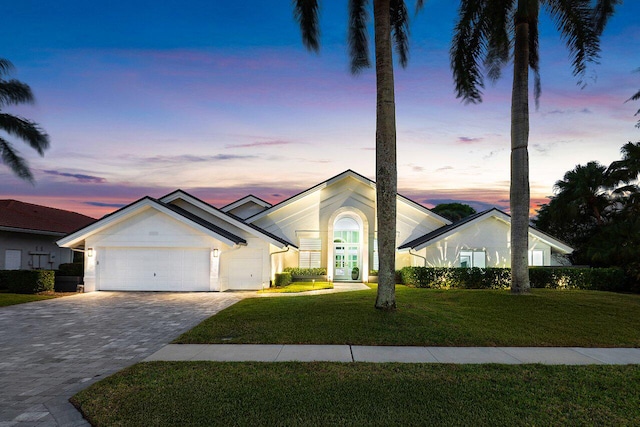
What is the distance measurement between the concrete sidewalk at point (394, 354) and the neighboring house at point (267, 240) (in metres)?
10.9

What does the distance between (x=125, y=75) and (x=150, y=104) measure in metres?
1.66

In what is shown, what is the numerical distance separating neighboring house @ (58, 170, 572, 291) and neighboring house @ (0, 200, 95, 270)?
6735mm

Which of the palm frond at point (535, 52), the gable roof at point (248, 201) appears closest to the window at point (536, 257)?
the palm frond at point (535, 52)

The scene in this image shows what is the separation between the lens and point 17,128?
67.7 feet

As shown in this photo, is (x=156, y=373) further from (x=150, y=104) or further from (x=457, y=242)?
(x=457, y=242)

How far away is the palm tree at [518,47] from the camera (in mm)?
15047

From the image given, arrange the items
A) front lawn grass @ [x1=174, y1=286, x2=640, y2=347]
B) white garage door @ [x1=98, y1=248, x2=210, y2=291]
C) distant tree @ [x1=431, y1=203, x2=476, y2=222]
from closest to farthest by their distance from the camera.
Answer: front lawn grass @ [x1=174, y1=286, x2=640, y2=347]
white garage door @ [x1=98, y1=248, x2=210, y2=291]
distant tree @ [x1=431, y1=203, x2=476, y2=222]

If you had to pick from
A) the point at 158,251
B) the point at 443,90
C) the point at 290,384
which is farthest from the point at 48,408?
the point at 443,90

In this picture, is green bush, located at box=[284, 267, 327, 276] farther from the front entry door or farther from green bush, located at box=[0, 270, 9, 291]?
green bush, located at box=[0, 270, 9, 291]

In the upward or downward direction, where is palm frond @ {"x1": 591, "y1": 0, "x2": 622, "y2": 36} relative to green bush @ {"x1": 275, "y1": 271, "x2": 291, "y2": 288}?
upward

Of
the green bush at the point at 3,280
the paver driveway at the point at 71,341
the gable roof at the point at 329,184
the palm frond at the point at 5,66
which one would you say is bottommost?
the paver driveway at the point at 71,341

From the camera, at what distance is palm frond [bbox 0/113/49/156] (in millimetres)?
20531

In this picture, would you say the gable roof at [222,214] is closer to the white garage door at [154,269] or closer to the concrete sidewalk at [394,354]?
the white garage door at [154,269]

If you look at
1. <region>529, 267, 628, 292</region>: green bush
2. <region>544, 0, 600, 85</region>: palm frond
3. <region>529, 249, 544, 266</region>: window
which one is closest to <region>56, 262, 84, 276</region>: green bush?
<region>529, 267, 628, 292</region>: green bush
